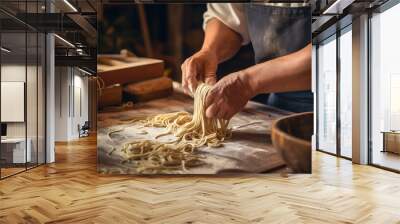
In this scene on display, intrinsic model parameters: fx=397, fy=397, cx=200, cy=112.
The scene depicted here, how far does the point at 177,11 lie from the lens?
6.04m

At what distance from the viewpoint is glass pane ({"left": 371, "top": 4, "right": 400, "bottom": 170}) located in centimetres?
653

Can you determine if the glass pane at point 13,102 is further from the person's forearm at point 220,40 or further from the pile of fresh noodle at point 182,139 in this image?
the person's forearm at point 220,40

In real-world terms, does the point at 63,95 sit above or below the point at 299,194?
above

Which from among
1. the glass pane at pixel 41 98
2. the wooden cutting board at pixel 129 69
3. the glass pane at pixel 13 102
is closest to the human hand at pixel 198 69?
the wooden cutting board at pixel 129 69

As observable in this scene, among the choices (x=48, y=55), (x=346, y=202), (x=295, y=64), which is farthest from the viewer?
(x=48, y=55)

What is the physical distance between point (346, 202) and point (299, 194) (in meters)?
0.62

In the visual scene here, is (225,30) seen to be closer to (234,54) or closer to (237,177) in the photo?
(234,54)

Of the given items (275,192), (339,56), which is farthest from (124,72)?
(339,56)

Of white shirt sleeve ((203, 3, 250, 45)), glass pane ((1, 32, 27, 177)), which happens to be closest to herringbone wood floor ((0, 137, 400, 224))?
glass pane ((1, 32, 27, 177))

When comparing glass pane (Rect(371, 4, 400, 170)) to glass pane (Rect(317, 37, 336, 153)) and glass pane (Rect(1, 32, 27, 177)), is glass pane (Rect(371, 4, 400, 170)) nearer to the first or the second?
glass pane (Rect(317, 37, 336, 153))

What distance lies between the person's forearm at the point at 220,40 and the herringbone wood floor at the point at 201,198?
188 centimetres

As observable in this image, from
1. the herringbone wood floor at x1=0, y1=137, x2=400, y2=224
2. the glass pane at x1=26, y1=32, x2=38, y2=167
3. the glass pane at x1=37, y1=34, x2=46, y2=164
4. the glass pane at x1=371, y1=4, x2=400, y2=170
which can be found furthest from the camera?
the glass pane at x1=37, y1=34, x2=46, y2=164

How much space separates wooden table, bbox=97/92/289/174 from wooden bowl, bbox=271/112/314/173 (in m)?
0.10

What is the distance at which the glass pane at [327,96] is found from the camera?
30.0 feet
